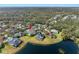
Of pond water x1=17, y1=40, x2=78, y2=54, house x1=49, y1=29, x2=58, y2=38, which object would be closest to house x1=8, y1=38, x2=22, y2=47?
pond water x1=17, y1=40, x2=78, y2=54

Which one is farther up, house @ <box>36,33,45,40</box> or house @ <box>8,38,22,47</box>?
house @ <box>36,33,45,40</box>

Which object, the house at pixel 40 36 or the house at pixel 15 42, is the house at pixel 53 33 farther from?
the house at pixel 15 42

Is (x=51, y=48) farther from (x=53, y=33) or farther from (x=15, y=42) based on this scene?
(x=15, y=42)

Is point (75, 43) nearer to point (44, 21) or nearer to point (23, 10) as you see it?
point (44, 21)

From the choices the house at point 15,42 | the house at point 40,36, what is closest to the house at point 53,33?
the house at point 40,36

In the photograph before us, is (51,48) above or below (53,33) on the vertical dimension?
below

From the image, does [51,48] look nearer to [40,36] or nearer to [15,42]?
[40,36]

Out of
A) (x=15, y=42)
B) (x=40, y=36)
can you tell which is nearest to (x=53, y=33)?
(x=40, y=36)

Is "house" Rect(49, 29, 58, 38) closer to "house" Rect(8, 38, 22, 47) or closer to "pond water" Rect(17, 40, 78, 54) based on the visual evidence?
"pond water" Rect(17, 40, 78, 54)
